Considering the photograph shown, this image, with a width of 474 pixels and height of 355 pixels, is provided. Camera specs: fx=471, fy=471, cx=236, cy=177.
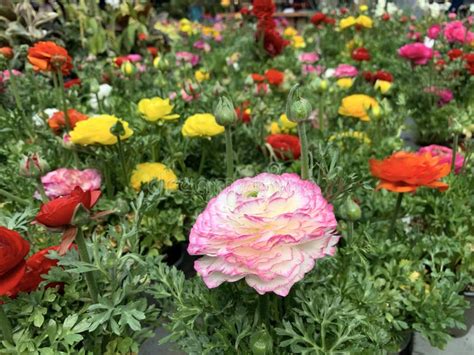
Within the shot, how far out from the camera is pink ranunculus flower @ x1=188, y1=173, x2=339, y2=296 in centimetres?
42

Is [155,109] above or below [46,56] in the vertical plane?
below

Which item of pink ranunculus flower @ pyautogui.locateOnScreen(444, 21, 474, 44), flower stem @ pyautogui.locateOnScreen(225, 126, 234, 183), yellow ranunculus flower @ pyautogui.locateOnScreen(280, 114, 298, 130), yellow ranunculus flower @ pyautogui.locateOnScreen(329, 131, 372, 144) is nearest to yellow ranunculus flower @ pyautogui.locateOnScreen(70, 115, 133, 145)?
flower stem @ pyautogui.locateOnScreen(225, 126, 234, 183)

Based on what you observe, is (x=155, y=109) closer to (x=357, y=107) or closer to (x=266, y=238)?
(x=357, y=107)

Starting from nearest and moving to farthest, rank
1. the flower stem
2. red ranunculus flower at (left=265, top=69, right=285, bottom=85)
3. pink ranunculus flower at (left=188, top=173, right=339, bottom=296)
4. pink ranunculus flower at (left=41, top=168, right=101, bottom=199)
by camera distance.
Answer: pink ranunculus flower at (left=188, top=173, right=339, bottom=296) → the flower stem → pink ranunculus flower at (left=41, top=168, right=101, bottom=199) → red ranunculus flower at (left=265, top=69, right=285, bottom=85)

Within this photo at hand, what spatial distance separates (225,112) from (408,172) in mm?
289

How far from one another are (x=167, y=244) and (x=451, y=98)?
138 centimetres

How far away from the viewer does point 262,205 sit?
1.46ft

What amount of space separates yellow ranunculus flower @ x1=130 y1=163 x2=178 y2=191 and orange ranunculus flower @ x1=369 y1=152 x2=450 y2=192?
0.44m

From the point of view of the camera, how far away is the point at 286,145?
1.02 m

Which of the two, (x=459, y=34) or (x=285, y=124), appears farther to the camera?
(x=459, y=34)

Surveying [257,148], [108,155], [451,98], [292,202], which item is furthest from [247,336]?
[451,98]

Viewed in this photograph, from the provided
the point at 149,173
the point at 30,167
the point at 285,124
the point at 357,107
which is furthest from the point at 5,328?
the point at 357,107

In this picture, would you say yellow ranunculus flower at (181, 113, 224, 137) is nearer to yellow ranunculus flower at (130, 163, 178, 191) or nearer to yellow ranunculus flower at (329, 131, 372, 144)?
yellow ranunculus flower at (130, 163, 178, 191)

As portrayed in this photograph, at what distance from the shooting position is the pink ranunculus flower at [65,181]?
2.88 ft
